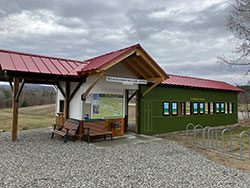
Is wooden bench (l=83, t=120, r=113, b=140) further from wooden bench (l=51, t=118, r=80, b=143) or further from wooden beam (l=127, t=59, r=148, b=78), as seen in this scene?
wooden beam (l=127, t=59, r=148, b=78)

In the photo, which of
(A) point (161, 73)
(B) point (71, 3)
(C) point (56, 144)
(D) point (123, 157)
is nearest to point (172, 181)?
(D) point (123, 157)

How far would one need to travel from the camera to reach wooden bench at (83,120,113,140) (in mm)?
9524

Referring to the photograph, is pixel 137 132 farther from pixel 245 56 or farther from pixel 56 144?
pixel 245 56

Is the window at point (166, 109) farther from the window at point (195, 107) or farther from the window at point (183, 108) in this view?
the window at point (195, 107)

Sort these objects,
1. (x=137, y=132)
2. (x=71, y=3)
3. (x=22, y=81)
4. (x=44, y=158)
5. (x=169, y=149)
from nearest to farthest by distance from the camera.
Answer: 1. (x=44, y=158)
2. (x=169, y=149)
3. (x=22, y=81)
4. (x=71, y=3)
5. (x=137, y=132)

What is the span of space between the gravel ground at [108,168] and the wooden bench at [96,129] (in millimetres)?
974

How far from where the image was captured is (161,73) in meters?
10.6

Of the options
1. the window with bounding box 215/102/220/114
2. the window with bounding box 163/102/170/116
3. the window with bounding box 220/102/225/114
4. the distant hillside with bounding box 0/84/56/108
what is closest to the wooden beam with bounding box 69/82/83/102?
the window with bounding box 163/102/170/116

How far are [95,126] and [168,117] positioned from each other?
192 inches

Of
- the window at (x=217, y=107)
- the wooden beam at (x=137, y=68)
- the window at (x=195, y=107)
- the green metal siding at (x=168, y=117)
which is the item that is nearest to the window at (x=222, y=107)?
the green metal siding at (x=168, y=117)

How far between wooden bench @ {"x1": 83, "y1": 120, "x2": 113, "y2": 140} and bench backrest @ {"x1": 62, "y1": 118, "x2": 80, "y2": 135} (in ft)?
1.17

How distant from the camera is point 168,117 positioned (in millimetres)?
12836

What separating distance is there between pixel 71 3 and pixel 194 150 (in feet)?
27.5

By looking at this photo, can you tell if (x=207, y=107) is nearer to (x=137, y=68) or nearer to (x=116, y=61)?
(x=137, y=68)
